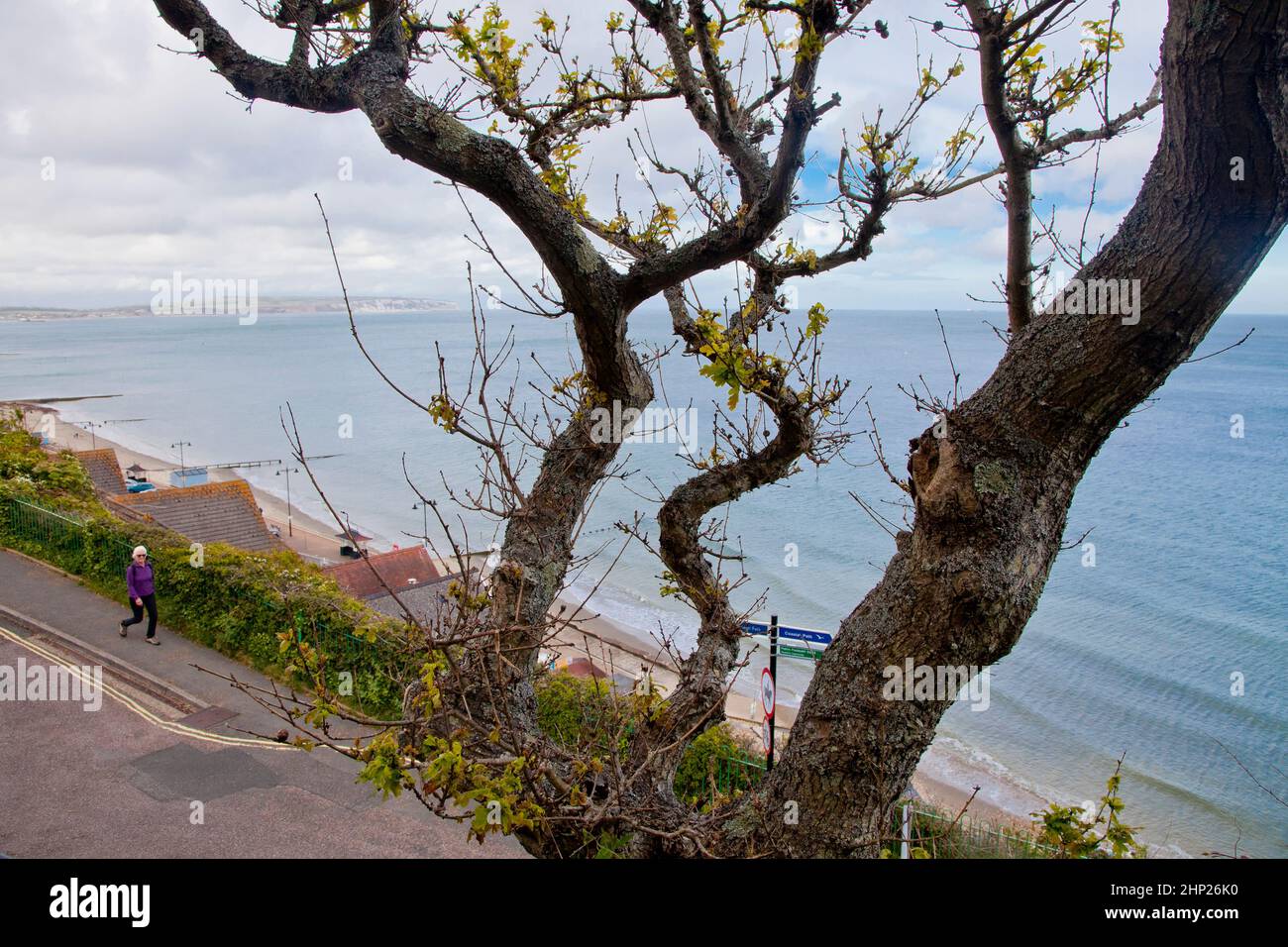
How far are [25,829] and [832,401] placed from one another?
24.8 feet

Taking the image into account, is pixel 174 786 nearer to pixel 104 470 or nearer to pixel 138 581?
pixel 138 581

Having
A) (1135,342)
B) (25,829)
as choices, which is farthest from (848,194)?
(25,829)

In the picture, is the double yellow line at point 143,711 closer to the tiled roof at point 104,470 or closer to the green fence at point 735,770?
the green fence at point 735,770

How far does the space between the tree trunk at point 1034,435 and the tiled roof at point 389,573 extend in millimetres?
18902

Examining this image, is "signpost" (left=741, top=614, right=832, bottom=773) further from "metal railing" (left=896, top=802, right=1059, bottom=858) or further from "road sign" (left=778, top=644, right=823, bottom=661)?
"metal railing" (left=896, top=802, right=1059, bottom=858)

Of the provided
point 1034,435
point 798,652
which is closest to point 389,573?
point 798,652

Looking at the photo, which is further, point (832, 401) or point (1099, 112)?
point (832, 401)

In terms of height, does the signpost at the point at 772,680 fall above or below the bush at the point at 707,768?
above

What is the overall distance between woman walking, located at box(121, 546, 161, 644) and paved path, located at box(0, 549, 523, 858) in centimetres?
60

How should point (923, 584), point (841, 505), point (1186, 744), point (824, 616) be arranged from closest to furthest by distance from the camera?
1. point (923, 584)
2. point (1186, 744)
3. point (824, 616)
4. point (841, 505)

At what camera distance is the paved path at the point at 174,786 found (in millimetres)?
7191

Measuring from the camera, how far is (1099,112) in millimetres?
4133

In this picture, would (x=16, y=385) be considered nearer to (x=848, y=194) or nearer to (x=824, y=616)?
(x=824, y=616)

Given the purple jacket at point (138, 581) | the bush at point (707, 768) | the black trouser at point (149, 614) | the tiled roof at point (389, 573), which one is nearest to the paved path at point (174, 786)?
the black trouser at point (149, 614)
